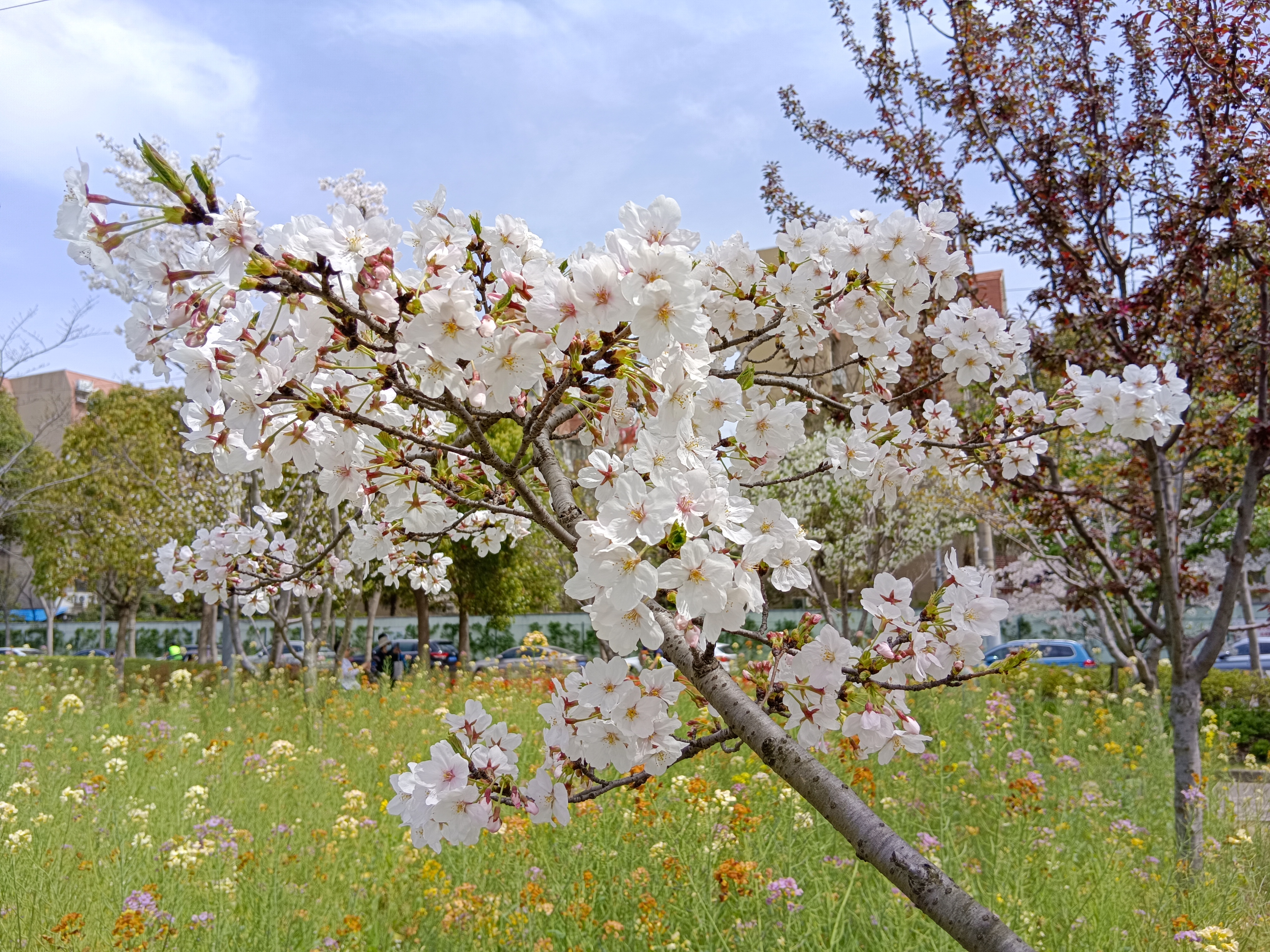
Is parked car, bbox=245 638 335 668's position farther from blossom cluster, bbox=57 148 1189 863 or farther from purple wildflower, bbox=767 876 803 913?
blossom cluster, bbox=57 148 1189 863

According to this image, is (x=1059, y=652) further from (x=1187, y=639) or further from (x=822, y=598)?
(x=1187, y=639)

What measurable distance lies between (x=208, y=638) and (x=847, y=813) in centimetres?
2333

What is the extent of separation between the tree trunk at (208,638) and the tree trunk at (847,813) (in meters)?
20.7

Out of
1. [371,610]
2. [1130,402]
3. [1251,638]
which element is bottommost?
[1251,638]

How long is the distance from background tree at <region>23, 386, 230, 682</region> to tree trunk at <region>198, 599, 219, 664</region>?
1.75 m

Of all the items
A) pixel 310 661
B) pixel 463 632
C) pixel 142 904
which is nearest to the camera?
pixel 142 904

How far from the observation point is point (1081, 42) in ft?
14.8

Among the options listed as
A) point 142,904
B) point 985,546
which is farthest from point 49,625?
point 142,904

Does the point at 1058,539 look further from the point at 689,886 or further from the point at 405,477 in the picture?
the point at 405,477

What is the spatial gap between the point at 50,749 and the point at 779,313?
6207mm

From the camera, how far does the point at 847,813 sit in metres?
1.25

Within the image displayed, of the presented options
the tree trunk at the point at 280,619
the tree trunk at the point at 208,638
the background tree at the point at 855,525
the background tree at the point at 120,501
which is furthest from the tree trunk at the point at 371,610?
the background tree at the point at 855,525

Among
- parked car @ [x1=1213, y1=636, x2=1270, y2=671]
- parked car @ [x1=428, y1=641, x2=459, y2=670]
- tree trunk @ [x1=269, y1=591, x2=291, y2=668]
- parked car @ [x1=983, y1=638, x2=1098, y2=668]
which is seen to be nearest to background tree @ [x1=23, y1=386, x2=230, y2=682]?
tree trunk @ [x1=269, y1=591, x2=291, y2=668]

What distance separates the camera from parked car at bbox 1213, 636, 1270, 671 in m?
16.1
